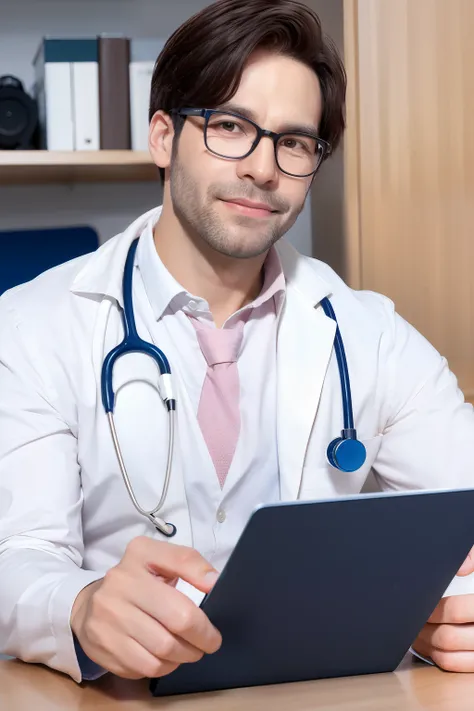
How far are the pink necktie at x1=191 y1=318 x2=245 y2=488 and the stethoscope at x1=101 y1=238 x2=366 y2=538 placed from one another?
10 centimetres

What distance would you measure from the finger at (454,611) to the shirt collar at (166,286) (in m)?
0.60

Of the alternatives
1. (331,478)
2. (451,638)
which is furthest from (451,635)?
(331,478)

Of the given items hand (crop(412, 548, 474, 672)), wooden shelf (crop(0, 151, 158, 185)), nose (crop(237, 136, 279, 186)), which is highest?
wooden shelf (crop(0, 151, 158, 185))

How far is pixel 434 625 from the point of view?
3.22 ft

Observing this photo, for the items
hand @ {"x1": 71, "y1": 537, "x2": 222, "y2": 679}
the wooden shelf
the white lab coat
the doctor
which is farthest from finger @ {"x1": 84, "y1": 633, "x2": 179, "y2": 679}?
the wooden shelf

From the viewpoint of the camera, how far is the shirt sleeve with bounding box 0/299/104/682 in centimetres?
94

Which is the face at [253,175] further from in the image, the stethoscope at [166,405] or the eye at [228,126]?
the stethoscope at [166,405]

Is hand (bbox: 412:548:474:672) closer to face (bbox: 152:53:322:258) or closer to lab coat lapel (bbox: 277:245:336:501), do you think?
lab coat lapel (bbox: 277:245:336:501)

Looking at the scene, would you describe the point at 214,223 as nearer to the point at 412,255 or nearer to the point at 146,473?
the point at 146,473

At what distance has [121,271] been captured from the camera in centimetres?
136

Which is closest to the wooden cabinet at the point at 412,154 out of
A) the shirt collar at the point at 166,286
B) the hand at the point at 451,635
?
the shirt collar at the point at 166,286

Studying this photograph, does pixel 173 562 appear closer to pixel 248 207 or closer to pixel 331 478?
pixel 331 478

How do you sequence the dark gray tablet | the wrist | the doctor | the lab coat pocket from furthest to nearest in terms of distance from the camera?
the lab coat pocket, the doctor, the wrist, the dark gray tablet

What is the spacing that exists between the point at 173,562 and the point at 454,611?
1.09 ft
